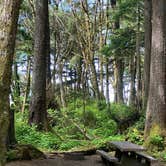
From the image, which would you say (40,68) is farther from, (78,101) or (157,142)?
(78,101)

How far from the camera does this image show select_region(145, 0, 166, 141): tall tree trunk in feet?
40.9

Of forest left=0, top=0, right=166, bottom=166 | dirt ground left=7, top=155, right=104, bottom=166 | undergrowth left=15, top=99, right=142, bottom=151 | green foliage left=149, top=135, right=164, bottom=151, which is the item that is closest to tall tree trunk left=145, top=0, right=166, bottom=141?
forest left=0, top=0, right=166, bottom=166

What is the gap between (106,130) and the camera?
678 inches

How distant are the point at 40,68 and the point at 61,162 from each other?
564cm

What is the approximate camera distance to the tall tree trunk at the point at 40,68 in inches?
579

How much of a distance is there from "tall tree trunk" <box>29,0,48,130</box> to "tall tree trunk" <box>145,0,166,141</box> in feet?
12.9

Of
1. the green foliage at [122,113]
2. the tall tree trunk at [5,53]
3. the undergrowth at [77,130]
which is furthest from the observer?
the green foliage at [122,113]

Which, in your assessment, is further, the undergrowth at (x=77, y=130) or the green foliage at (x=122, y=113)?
the green foliage at (x=122, y=113)

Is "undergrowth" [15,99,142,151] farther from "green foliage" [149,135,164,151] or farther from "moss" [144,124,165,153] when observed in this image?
"green foliage" [149,135,164,151]

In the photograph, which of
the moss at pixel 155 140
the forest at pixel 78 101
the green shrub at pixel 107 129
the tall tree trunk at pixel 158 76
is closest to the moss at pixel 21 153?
the forest at pixel 78 101

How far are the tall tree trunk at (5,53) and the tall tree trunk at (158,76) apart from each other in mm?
7554

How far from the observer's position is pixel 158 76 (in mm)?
12672

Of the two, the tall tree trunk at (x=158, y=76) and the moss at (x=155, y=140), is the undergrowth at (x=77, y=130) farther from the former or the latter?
the tall tree trunk at (x=158, y=76)

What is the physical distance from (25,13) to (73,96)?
743cm
